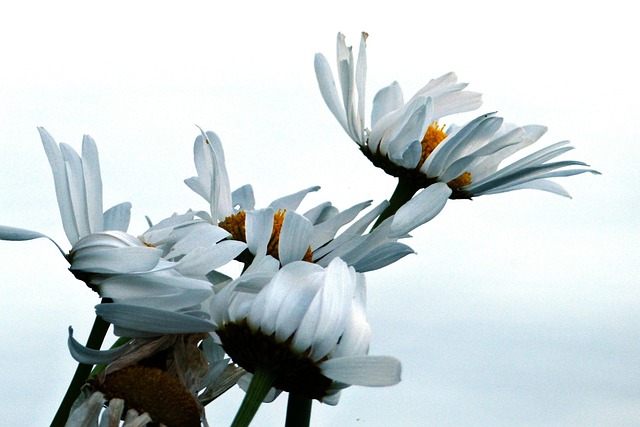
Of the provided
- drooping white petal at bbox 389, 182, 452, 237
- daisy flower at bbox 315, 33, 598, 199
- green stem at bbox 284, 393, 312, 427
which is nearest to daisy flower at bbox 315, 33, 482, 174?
daisy flower at bbox 315, 33, 598, 199

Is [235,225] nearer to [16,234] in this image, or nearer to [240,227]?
[240,227]

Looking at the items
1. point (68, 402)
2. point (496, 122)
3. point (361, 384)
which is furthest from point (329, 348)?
point (496, 122)

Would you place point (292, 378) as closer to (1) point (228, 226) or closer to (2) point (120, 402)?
(2) point (120, 402)

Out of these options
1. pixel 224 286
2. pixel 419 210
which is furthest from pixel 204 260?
pixel 419 210

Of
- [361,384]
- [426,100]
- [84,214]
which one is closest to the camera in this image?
[361,384]

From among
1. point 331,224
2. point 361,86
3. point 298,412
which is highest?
point 361,86

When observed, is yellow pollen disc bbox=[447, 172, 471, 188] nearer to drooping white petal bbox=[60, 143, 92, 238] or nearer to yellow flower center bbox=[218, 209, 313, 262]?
yellow flower center bbox=[218, 209, 313, 262]
